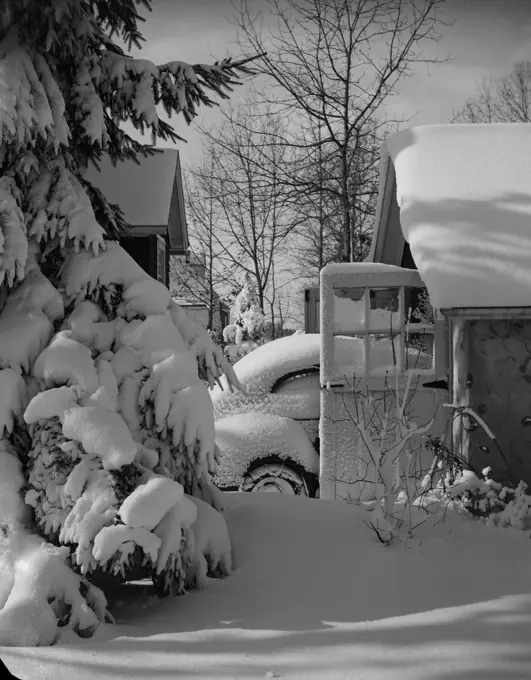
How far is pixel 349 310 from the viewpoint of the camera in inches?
297

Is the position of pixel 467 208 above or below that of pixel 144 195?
below

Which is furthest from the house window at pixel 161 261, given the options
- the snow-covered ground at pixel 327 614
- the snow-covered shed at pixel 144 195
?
the snow-covered ground at pixel 327 614

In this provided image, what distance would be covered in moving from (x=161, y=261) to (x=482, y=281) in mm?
8150

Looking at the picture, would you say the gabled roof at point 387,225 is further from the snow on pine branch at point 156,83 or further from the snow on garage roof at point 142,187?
the snow on pine branch at point 156,83

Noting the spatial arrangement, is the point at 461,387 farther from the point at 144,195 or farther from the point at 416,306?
the point at 144,195

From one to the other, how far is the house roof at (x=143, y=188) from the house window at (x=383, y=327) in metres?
4.09

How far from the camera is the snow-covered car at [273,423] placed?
23.4 ft

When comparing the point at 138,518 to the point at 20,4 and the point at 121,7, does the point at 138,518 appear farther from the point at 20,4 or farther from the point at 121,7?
the point at 121,7

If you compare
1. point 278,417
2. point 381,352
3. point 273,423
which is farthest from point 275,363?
point 381,352

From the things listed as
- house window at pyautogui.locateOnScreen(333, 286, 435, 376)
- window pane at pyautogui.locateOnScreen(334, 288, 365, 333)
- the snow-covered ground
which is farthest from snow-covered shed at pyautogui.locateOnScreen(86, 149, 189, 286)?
the snow-covered ground

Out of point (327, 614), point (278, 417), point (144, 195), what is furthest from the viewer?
point (144, 195)

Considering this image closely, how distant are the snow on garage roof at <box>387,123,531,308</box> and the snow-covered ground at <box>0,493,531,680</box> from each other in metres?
2.03

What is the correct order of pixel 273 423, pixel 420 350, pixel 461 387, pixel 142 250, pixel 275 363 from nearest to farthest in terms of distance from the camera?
pixel 461 387 < pixel 273 423 < pixel 420 350 < pixel 275 363 < pixel 142 250

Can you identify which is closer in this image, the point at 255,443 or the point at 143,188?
the point at 255,443
